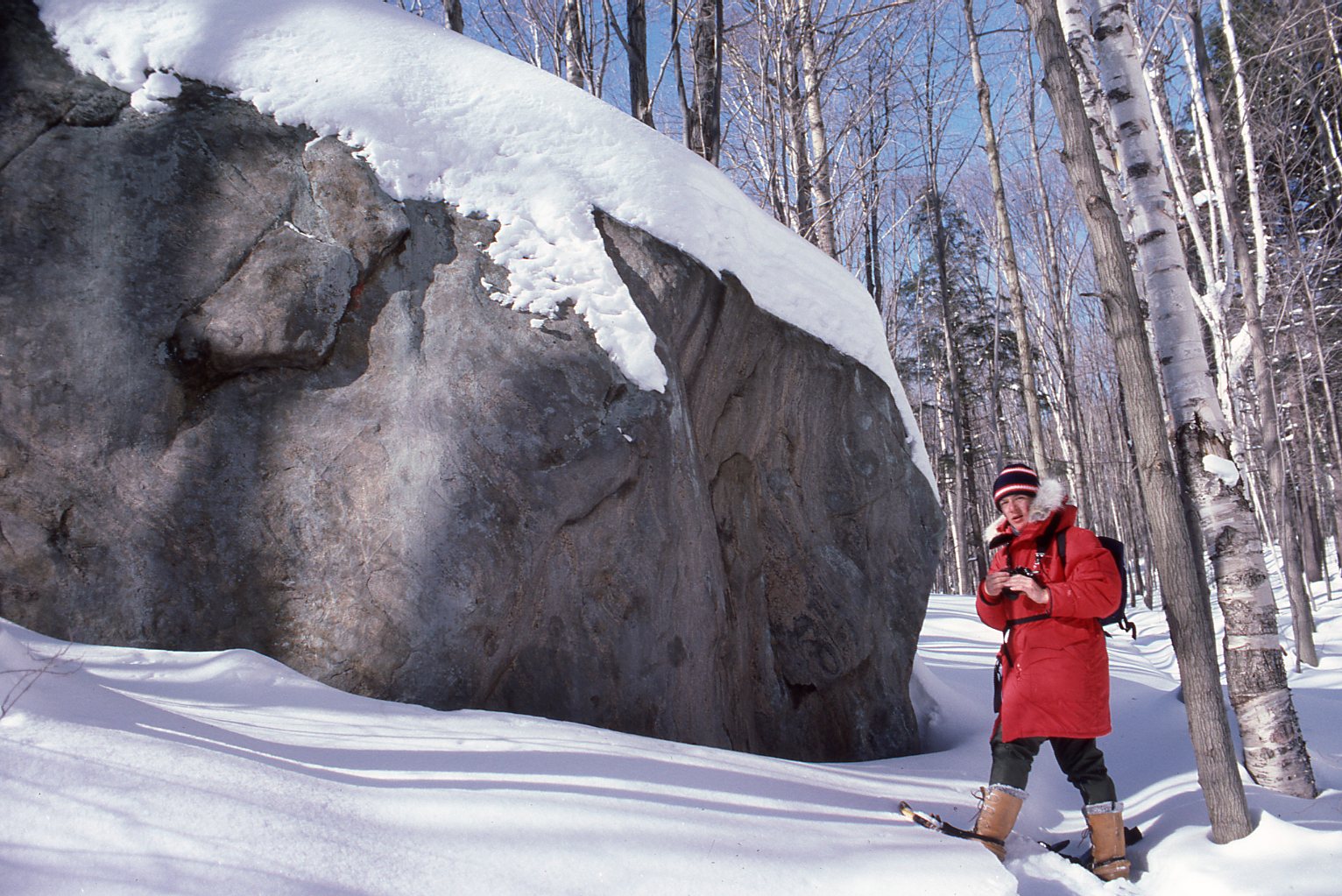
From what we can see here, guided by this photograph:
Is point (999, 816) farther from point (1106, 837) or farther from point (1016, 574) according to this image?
point (1016, 574)

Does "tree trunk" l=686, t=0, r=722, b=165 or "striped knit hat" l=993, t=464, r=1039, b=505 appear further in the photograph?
"tree trunk" l=686, t=0, r=722, b=165

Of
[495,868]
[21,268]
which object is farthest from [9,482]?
[495,868]

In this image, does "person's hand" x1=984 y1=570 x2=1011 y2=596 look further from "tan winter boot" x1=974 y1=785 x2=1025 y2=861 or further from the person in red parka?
"tan winter boot" x1=974 y1=785 x2=1025 y2=861

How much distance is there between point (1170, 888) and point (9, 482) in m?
4.37

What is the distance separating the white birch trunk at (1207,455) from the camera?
3221 millimetres

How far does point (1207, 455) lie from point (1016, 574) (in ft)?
3.44

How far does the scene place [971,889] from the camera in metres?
2.31

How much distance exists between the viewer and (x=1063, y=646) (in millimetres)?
2988

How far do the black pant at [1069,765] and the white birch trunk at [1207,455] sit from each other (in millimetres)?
802

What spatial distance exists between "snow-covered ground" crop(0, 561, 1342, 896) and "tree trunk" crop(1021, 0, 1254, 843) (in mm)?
223

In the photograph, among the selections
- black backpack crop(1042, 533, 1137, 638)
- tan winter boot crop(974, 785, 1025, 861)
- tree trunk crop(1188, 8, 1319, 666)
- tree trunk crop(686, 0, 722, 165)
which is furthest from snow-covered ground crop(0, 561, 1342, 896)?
tree trunk crop(686, 0, 722, 165)

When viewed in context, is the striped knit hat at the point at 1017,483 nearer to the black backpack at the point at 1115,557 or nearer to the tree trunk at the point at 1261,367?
the black backpack at the point at 1115,557

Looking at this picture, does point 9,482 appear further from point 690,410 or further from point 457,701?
point 690,410

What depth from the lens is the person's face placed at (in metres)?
3.19
